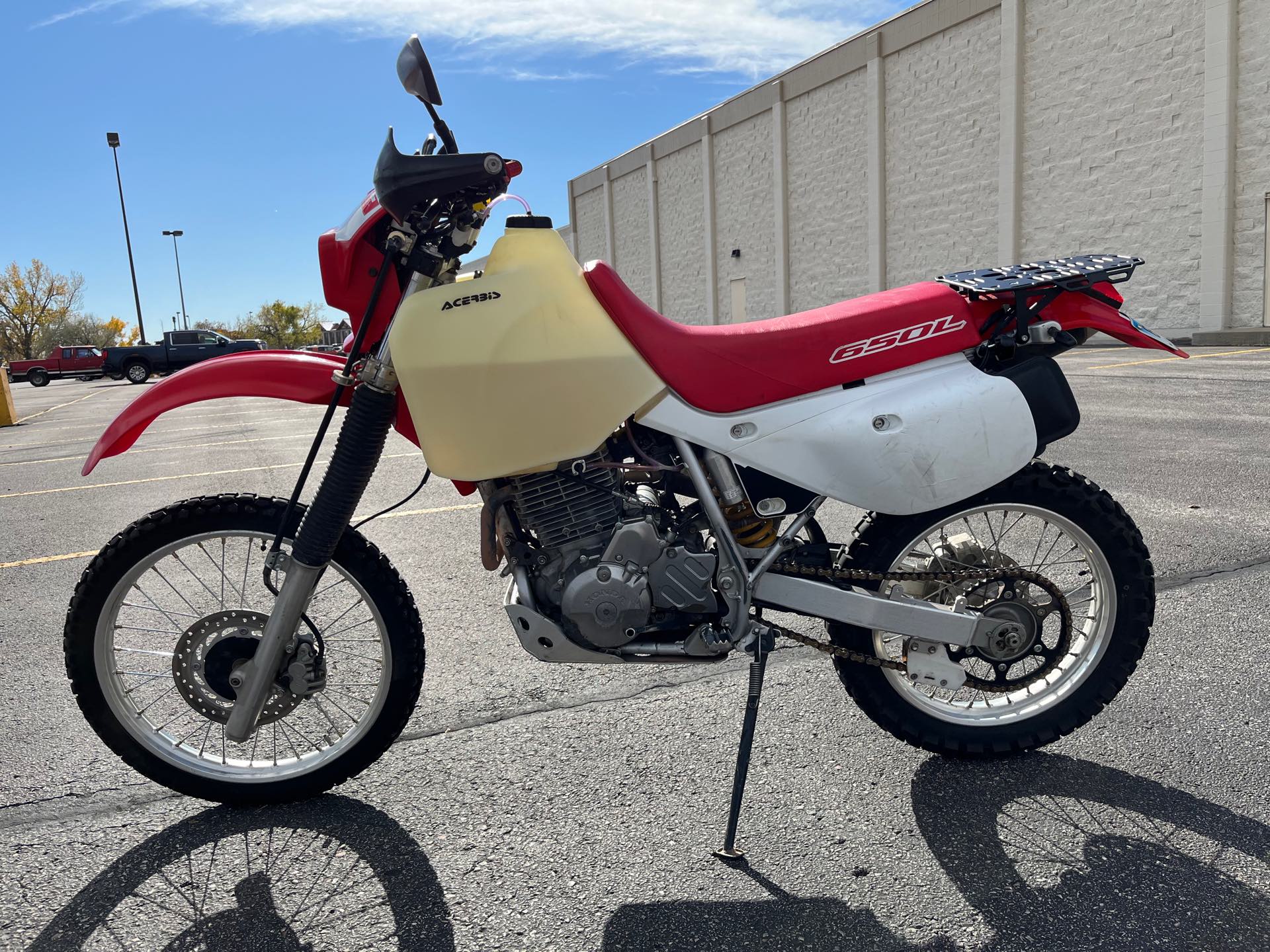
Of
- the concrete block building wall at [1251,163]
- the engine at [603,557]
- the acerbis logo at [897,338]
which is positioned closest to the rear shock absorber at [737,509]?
the engine at [603,557]

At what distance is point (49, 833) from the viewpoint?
8.57 feet

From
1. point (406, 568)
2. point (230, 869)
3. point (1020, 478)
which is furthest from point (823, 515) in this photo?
point (230, 869)

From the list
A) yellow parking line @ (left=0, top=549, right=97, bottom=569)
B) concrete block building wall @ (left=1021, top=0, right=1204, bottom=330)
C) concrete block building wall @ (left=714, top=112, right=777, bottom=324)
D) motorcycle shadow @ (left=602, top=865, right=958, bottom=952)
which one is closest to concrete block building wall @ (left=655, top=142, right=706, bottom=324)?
concrete block building wall @ (left=714, top=112, right=777, bottom=324)

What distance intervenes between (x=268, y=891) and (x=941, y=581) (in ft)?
6.38

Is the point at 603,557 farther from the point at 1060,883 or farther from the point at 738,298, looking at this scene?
the point at 738,298

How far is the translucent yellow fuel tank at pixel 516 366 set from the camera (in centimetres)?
232

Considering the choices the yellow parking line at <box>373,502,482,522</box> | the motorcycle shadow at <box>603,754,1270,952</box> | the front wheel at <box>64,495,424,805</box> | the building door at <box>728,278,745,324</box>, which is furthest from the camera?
the building door at <box>728,278,745,324</box>

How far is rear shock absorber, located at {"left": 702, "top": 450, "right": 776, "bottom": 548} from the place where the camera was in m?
2.48

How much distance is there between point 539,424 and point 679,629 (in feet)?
2.27

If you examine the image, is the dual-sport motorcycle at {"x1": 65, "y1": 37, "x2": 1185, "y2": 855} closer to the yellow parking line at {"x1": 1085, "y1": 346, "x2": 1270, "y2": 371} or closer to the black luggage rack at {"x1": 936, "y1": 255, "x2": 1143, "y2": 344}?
the black luggage rack at {"x1": 936, "y1": 255, "x2": 1143, "y2": 344}

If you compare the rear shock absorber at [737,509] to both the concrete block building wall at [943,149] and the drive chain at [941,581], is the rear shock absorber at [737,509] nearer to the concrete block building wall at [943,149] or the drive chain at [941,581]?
the drive chain at [941,581]

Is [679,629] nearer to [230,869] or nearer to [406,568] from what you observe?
[230,869]

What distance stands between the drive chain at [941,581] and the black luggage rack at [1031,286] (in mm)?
656

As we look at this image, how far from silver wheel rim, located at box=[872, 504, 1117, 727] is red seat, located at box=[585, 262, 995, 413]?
1.77 feet
